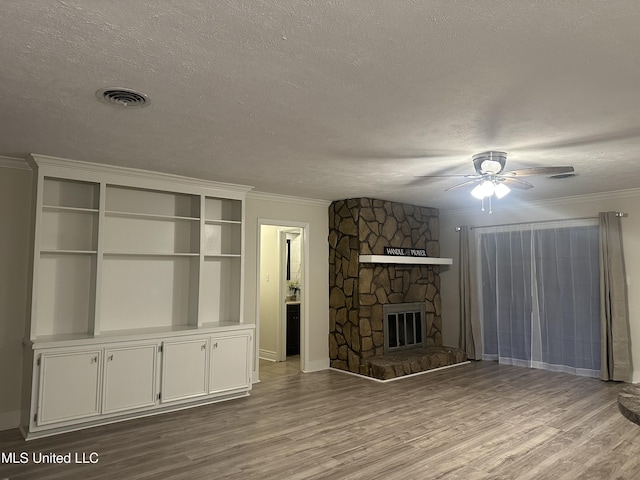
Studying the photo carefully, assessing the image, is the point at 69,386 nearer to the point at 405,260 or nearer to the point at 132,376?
the point at 132,376

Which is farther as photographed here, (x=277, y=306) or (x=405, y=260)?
(x=277, y=306)


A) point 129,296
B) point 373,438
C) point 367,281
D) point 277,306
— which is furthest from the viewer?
point 277,306

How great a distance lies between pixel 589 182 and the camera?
16.9ft

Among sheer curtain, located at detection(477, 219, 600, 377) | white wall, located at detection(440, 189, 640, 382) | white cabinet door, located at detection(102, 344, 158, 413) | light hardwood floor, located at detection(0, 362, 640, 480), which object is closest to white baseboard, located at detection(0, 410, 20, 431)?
light hardwood floor, located at detection(0, 362, 640, 480)

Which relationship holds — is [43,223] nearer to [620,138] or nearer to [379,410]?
[379,410]

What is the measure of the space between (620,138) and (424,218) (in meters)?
3.95

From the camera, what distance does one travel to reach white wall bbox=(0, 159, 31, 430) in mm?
4094

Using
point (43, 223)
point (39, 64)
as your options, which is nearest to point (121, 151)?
point (43, 223)

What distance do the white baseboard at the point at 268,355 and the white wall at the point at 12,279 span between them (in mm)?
3783

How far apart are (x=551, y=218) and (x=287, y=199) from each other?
382cm

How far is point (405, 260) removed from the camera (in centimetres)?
664

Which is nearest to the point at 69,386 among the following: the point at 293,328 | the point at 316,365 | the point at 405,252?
the point at 316,365

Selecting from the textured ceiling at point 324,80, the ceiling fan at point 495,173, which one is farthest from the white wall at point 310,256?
the ceiling fan at point 495,173

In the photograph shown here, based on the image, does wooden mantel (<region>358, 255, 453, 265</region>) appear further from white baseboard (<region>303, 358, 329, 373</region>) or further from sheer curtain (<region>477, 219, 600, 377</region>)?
white baseboard (<region>303, 358, 329, 373</region>)
